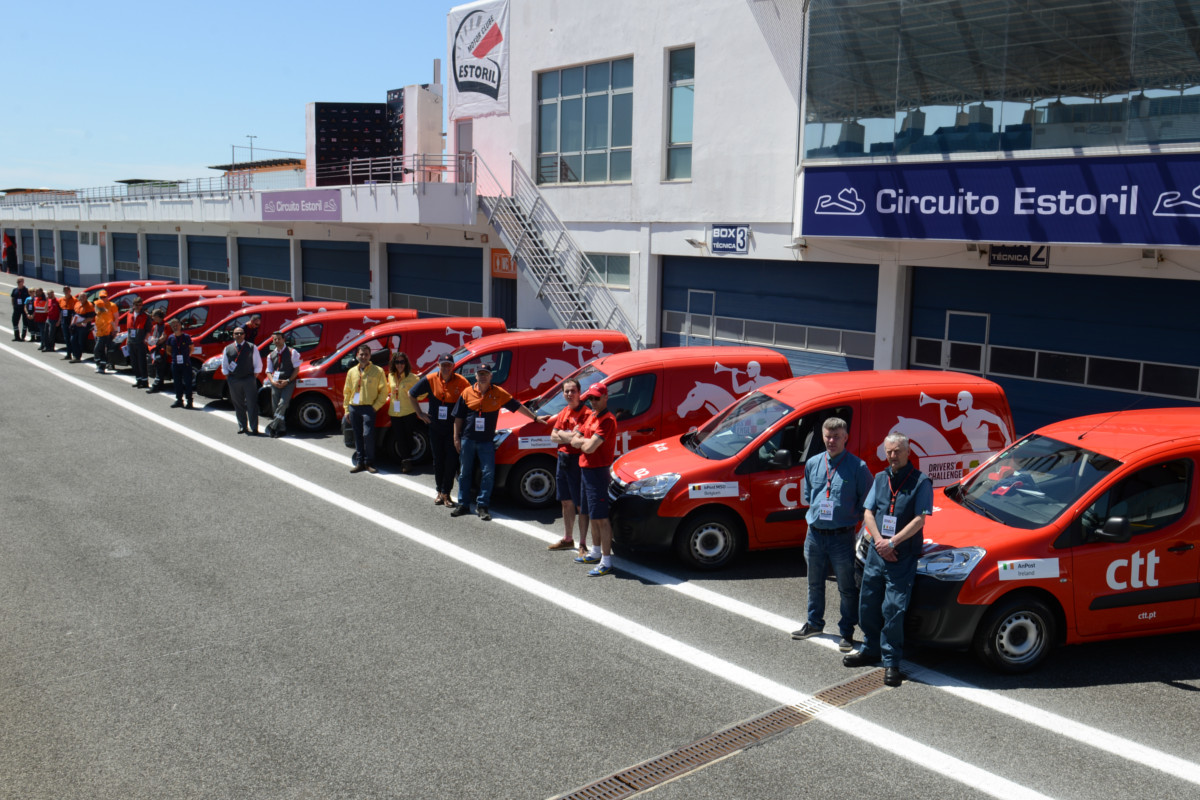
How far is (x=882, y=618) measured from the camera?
7.15 metres

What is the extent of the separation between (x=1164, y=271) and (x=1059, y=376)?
2242mm

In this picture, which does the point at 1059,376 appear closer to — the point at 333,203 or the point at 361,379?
the point at 361,379

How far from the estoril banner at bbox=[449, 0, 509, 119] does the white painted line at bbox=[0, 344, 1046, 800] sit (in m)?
13.7

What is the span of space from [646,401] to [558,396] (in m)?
1.20

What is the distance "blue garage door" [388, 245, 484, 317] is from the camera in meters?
26.4

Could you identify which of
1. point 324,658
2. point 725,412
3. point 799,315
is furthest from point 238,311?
point 324,658

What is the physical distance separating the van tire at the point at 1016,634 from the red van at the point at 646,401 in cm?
497

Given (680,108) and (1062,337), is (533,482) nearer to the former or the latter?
(1062,337)

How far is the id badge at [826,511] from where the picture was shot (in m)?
7.34

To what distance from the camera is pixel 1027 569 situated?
6891 mm

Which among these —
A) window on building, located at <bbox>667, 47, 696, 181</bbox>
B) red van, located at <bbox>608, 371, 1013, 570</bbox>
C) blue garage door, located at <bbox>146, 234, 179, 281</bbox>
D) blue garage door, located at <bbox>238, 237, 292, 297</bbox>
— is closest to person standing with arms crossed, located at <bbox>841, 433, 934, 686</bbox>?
red van, located at <bbox>608, 371, 1013, 570</bbox>

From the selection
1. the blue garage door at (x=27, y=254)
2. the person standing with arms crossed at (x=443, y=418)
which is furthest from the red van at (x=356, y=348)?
the blue garage door at (x=27, y=254)

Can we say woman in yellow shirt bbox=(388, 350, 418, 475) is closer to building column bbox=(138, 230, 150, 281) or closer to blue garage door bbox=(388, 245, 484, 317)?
blue garage door bbox=(388, 245, 484, 317)

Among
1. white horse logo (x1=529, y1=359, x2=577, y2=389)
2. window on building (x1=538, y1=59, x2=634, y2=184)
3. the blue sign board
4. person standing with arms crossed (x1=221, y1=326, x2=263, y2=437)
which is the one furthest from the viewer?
window on building (x1=538, y1=59, x2=634, y2=184)
